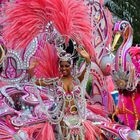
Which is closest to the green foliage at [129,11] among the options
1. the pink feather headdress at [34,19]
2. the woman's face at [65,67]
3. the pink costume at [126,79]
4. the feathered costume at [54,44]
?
the pink costume at [126,79]

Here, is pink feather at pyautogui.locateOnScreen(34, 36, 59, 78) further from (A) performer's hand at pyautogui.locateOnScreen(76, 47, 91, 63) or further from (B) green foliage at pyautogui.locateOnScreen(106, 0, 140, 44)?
(B) green foliage at pyautogui.locateOnScreen(106, 0, 140, 44)

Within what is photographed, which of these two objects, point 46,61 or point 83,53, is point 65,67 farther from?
point 46,61

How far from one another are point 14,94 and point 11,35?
1.71 ft

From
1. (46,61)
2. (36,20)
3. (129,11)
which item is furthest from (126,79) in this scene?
(129,11)

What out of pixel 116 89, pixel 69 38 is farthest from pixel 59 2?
pixel 116 89

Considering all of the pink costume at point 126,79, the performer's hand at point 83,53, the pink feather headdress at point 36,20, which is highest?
the pink feather headdress at point 36,20

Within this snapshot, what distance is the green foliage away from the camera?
955cm

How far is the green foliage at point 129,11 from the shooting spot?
31.3 ft

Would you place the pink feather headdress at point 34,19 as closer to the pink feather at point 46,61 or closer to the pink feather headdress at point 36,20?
the pink feather headdress at point 36,20

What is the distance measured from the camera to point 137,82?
5.56 m

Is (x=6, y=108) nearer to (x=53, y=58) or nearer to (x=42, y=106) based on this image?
(x=42, y=106)

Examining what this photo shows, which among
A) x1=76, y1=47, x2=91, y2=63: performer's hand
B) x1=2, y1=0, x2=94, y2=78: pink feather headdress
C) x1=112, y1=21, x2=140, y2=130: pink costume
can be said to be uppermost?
x1=2, y1=0, x2=94, y2=78: pink feather headdress

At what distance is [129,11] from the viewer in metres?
9.77

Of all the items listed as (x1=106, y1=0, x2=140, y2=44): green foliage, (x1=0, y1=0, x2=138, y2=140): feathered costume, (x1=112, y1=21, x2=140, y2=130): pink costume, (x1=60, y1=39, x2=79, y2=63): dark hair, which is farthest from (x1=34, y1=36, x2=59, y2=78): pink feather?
(x1=106, y1=0, x2=140, y2=44): green foliage
